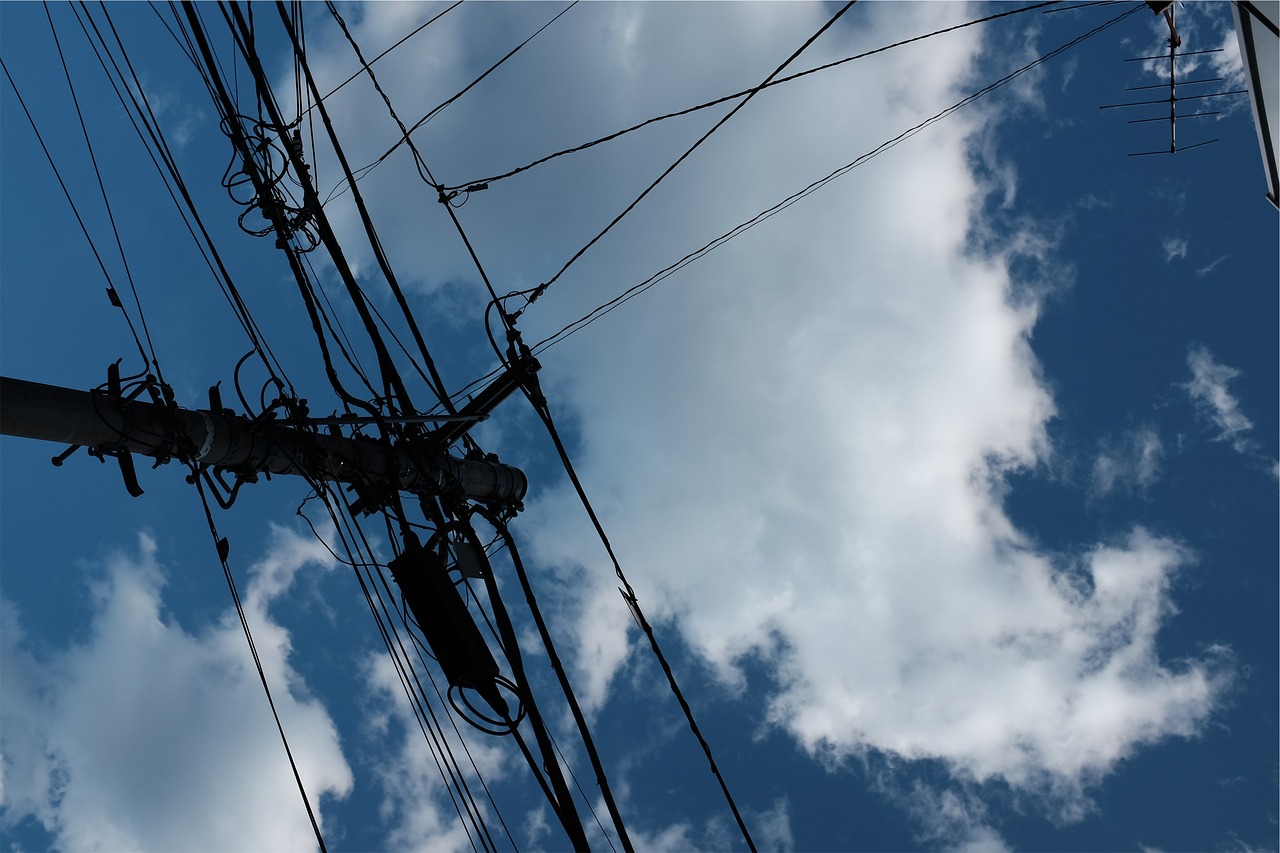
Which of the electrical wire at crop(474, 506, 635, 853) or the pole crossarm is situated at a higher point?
the pole crossarm

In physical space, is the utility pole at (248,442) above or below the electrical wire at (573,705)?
above

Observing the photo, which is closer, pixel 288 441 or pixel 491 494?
pixel 288 441

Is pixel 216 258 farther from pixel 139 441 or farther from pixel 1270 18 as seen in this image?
pixel 1270 18

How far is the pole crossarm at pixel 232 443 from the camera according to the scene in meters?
5.04

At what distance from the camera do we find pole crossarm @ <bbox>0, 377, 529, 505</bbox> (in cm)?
504

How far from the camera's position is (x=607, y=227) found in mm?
9031

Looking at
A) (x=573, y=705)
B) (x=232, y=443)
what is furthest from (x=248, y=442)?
(x=573, y=705)

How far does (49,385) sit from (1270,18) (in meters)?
8.80

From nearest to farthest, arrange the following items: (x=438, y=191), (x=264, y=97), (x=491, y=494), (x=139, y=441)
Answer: (x=139, y=441) < (x=264, y=97) < (x=491, y=494) < (x=438, y=191)

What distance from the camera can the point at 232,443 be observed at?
19.9 feet

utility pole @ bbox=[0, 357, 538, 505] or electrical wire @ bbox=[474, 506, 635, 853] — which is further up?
utility pole @ bbox=[0, 357, 538, 505]

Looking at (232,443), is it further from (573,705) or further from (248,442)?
(573,705)

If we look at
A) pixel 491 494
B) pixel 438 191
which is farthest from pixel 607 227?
pixel 491 494

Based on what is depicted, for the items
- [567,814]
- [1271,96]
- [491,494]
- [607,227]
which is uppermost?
[607,227]
